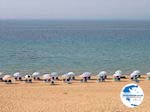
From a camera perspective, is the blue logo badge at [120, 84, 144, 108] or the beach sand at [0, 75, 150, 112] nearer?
the blue logo badge at [120, 84, 144, 108]

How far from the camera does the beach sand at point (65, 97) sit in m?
20.7

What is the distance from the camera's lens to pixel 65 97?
2441cm

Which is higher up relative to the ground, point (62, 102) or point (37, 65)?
point (62, 102)

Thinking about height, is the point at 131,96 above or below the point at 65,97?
above

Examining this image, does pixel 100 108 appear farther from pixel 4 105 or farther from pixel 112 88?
pixel 112 88

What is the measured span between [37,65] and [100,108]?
29.0m

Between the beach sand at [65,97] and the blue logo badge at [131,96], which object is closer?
the blue logo badge at [131,96]

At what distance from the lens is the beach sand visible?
814 inches

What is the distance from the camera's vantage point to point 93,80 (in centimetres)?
3397

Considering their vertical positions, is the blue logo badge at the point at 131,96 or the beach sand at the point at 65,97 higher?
the blue logo badge at the point at 131,96

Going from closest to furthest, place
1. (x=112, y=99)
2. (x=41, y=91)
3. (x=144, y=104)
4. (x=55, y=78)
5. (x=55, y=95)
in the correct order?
(x=144, y=104)
(x=112, y=99)
(x=55, y=95)
(x=41, y=91)
(x=55, y=78)

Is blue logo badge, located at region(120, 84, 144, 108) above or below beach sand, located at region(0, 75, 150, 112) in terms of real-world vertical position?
above

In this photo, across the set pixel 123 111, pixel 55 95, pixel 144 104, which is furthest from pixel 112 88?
pixel 123 111

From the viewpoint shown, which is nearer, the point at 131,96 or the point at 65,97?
the point at 131,96
